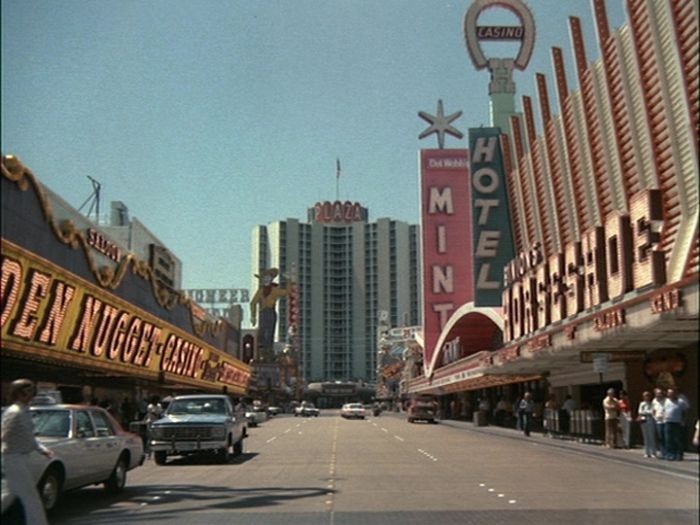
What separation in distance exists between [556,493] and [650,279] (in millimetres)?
2982

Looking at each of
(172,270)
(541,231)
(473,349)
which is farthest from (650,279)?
(473,349)

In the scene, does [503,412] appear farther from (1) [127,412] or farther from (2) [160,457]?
(2) [160,457]

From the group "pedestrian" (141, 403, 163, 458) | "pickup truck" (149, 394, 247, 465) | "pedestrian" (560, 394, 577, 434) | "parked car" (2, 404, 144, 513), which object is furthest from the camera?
"pedestrian" (141, 403, 163, 458)

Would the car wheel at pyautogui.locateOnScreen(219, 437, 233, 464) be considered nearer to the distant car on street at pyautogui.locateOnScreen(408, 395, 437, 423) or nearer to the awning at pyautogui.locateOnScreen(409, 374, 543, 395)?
the awning at pyautogui.locateOnScreen(409, 374, 543, 395)

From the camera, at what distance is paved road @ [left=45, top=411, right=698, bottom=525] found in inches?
231

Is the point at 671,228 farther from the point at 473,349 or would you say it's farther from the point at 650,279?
the point at 473,349

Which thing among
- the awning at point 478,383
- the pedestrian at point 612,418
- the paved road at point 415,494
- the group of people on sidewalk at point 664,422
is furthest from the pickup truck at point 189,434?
the awning at point 478,383

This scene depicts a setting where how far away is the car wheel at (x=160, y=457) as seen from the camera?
1912 centimetres

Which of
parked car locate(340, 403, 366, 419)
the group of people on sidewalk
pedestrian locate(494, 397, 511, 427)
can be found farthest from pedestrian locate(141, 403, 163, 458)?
parked car locate(340, 403, 366, 419)

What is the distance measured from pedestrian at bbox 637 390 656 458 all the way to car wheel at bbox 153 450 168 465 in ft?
47.7

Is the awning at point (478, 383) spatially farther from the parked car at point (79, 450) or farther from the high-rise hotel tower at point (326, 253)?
the parked car at point (79, 450)

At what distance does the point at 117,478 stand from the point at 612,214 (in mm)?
8898

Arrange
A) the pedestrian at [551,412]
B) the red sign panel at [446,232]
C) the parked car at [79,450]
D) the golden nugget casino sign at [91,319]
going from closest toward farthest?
the parked car at [79,450] → the golden nugget casino sign at [91,319] → the pedestrian at [551,412] → the red sign panel at [446,232]

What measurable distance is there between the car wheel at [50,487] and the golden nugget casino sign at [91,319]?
2314mm
